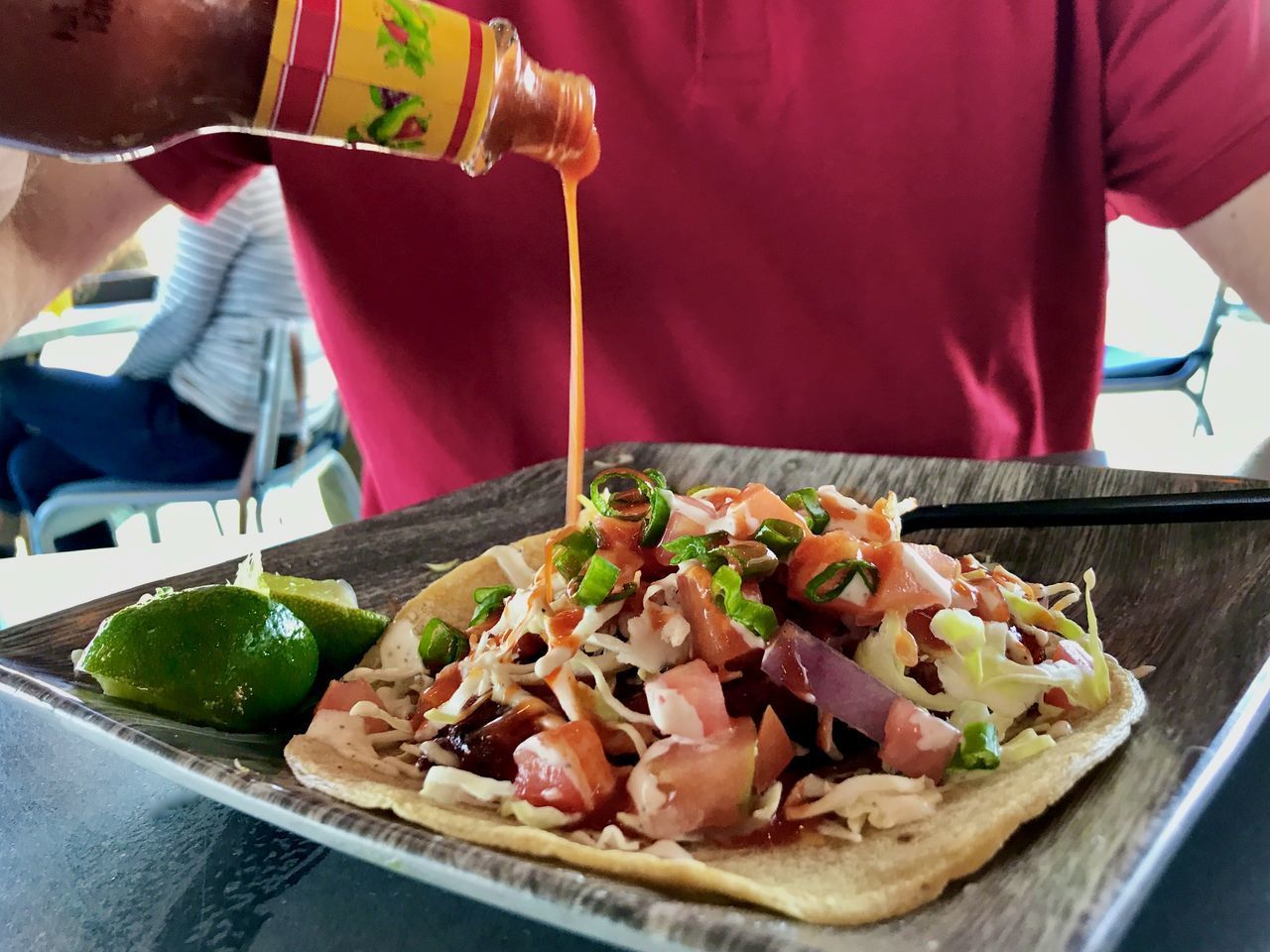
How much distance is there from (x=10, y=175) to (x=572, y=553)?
102 cm

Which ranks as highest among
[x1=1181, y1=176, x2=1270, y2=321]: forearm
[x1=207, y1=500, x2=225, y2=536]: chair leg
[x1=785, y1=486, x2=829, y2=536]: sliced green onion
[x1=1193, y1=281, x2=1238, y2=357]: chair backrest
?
[x1=1181, y1=176, x2=1270, y2=321]: forearm

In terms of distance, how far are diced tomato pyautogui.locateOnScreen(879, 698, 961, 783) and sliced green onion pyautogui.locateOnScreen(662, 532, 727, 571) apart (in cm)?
21

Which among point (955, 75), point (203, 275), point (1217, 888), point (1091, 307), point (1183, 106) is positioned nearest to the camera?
point (1217, 888)

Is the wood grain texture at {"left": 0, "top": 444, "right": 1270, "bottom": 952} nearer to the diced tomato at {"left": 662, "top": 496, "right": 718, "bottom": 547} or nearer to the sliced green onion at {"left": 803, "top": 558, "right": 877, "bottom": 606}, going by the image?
the sliced green onion at {"left": 803, "top": 558, "right": 877, "bottom": 606}

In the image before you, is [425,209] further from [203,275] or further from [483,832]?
[203,275]

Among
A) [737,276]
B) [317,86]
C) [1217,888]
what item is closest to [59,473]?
[737,276]

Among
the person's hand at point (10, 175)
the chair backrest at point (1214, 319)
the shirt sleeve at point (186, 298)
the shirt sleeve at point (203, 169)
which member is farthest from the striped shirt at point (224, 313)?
the chair backrest at point (1214, 319)

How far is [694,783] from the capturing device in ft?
2.48

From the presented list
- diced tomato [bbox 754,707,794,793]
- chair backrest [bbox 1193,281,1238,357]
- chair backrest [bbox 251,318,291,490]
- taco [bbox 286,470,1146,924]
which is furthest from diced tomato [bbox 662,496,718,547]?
chair backrest [bbox 1193,281,1238,357]

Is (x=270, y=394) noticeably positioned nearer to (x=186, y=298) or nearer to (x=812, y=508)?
(x=186, y=298)

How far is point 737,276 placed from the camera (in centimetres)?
188

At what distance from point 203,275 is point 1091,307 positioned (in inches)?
129

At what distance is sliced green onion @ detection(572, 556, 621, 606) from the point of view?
2.99 feet

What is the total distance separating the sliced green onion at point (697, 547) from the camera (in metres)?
0.91
